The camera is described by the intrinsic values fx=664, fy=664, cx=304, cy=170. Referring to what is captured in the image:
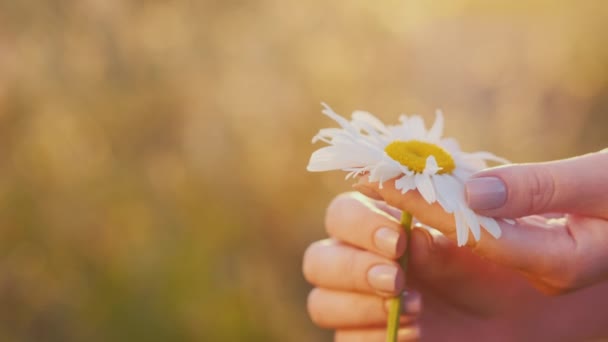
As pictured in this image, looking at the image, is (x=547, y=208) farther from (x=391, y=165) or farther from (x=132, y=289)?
(x=132, y=289)

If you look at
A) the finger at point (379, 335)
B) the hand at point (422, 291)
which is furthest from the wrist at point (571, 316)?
the finger at point (379, 335)

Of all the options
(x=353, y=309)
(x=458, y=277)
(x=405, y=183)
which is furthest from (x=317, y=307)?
(x=405, y=183)

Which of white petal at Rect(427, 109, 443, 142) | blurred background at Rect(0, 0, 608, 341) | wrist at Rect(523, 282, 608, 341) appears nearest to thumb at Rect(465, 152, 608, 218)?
white petal at Rect(427, 109, 443, 142)

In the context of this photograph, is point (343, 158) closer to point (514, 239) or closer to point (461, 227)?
point (461, 227)

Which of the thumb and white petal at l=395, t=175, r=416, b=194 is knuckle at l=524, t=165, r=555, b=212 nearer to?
the thumb

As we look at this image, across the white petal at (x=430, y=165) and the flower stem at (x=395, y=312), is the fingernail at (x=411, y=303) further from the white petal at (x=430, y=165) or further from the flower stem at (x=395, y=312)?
the white petal at (x=430, y=165)
